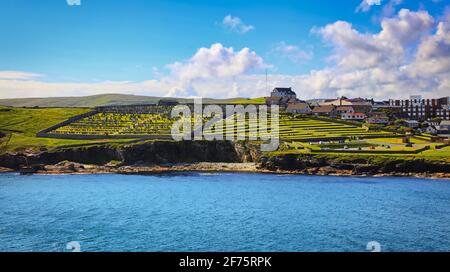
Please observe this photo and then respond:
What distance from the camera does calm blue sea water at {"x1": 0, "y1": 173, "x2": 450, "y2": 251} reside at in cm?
3712

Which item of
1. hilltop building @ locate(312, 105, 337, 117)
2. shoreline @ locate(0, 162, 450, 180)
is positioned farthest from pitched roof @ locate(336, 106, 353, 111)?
shoreline @ locate(0, 162, 450, 180)

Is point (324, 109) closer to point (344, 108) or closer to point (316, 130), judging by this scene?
point (344, 108)

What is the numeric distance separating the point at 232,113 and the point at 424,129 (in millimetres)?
54855

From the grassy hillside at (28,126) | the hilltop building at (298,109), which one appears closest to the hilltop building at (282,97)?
the hilltop building at (298,109)

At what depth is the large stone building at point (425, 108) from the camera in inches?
6511

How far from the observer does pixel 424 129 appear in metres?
124

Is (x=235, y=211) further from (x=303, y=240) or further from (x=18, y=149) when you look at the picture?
(x=18, y=149)

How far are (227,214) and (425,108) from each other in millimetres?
146714

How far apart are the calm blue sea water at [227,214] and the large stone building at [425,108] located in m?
105

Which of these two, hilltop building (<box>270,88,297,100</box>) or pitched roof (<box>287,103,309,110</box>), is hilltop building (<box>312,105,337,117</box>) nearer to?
pitched roof (<box>287,103,309,110</box>)

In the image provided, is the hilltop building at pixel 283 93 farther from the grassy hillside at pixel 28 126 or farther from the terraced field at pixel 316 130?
the grassy hillside at pixel 28 126

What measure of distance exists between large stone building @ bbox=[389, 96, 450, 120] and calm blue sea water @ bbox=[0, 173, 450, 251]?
104999mm

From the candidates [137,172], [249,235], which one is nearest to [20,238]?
[249,235]

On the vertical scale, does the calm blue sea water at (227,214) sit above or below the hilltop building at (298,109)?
below
